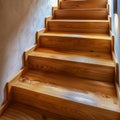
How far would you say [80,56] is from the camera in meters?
1.82

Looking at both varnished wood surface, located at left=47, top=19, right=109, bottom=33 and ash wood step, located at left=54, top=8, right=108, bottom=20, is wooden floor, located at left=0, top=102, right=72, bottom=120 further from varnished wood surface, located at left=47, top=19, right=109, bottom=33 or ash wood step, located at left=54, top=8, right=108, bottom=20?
ash wood step, located at left=54, top=8, right=108, bottom=20

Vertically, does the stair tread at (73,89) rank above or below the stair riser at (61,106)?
above

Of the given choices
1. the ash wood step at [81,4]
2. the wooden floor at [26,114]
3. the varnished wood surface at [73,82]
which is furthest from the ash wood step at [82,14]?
the wooden floor at [26,114]

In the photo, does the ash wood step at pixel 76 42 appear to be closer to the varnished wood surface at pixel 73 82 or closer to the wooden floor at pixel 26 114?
the varnished wood surface at pixel 73 82

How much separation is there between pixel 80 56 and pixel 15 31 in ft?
2.55

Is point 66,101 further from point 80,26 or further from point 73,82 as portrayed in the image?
point 80,26

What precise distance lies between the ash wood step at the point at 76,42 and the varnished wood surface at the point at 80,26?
226 millimetres

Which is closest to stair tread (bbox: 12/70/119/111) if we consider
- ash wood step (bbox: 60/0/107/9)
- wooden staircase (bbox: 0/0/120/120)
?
wooden staircase (bbox: 0/0/120/120)

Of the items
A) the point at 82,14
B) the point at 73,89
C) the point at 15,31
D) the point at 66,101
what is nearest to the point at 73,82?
the point at 73,89

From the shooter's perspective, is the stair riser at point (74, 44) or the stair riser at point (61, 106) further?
the stair riser at point (74, 44)

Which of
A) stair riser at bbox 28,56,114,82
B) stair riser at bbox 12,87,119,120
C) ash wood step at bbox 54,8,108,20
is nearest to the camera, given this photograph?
stair riser at bbox 12,87,119,120

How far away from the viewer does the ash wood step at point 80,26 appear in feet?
7.18

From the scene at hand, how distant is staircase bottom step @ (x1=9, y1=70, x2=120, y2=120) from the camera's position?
1.24 meters

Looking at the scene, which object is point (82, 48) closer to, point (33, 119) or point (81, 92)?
point (81, 92)
